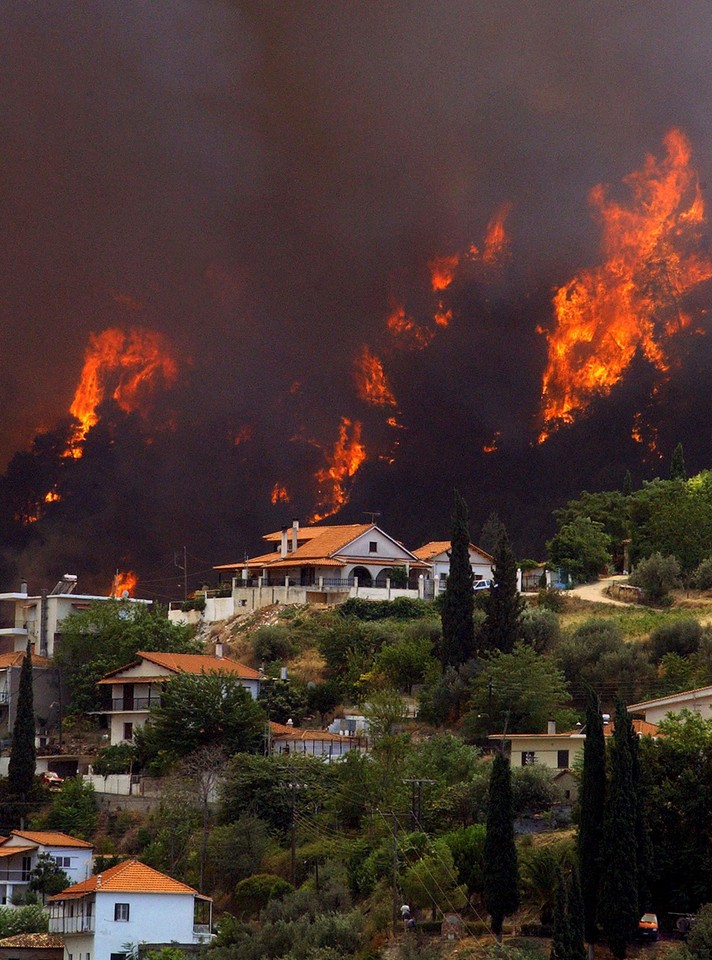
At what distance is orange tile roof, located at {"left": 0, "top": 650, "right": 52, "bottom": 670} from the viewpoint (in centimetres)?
10151

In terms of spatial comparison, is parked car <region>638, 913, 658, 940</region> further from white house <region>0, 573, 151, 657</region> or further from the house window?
white house <region>0, 573, 151, 657</region>

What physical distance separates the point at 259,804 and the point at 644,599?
37558mm

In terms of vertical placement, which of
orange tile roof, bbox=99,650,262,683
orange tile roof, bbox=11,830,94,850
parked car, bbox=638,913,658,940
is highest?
orange tile roof, bbox=99,650,262,683

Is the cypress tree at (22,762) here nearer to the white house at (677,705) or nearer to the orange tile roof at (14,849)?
the orange tile roof at (14,849)

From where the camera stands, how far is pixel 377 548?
120 m

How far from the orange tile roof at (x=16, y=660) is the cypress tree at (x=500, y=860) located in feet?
149

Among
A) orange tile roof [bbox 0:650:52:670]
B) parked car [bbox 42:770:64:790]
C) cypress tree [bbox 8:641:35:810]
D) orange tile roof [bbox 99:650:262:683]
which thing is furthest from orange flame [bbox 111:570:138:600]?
cypress tree [bbox 8:641:35:810]

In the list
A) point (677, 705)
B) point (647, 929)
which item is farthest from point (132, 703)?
point (647, 929)

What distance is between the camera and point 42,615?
11044cm

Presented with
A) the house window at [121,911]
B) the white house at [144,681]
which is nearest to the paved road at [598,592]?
the white house at [144,681]

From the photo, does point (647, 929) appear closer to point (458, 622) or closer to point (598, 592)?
point (458, 622)

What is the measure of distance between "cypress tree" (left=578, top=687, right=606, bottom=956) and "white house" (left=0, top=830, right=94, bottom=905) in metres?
26.9

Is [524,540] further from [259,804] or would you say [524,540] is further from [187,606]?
Answer: [259,804]

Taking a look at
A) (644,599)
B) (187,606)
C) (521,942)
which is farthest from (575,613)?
Result: (521,942)
